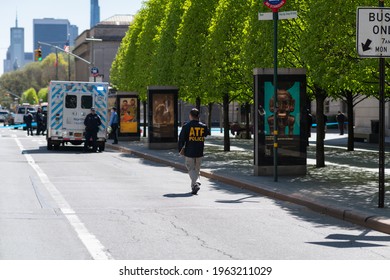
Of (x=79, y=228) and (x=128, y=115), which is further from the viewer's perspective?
(x=128, y=115)

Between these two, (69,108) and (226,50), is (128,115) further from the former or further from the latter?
(226,50)

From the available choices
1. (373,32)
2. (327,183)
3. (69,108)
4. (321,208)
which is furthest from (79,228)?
(69,108)

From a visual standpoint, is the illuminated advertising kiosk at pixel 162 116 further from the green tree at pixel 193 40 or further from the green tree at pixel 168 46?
the green tree at pixel 168 46

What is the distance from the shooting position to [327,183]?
19000 millimetres

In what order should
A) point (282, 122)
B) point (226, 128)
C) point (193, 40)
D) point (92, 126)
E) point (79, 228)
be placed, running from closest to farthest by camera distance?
point (79, 228) → point (282, 122) → point (226, 128) → point (92, 126) → point (193, 40)

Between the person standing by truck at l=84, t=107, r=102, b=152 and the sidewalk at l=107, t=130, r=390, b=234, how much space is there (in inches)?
183

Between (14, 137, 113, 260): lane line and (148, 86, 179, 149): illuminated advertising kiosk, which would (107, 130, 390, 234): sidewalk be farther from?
(148, 86, 179, 149): illuminated advertising kiosk

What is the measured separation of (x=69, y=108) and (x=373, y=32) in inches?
942

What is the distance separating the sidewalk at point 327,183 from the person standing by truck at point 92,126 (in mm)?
4646

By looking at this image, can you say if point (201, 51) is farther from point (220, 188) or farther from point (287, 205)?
point (287, 205)

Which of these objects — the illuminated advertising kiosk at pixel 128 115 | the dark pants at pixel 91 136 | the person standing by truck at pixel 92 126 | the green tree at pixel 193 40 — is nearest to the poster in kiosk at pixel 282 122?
the green tree at pixel 193 40

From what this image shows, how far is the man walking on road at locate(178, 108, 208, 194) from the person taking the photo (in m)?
17.6

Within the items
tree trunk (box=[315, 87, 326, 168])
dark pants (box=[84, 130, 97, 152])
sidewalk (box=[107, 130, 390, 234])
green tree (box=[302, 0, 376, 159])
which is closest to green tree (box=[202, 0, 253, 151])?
sidewalk (box=[107, 130, 390, 234])
